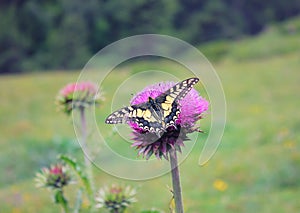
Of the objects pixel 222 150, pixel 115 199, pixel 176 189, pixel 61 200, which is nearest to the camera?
pixel 176 189

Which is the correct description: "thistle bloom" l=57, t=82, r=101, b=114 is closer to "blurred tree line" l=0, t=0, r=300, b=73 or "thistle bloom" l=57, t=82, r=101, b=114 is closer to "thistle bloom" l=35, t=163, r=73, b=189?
"thistle bloom" l=35, t=163, r=73, b=189

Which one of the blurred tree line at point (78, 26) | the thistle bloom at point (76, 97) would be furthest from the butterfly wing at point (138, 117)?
the blurred tree line at point (78, 26)

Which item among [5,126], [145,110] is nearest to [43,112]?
[5,126]

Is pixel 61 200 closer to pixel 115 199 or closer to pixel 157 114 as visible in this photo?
pixel 115 199

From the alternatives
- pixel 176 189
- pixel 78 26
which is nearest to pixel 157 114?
pixel 176 189

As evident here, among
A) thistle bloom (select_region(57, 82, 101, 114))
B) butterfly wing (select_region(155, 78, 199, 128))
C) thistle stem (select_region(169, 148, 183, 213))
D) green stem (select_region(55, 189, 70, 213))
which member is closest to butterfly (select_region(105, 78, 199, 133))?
butterfly wing (select_region(155, 78, 199, 128))

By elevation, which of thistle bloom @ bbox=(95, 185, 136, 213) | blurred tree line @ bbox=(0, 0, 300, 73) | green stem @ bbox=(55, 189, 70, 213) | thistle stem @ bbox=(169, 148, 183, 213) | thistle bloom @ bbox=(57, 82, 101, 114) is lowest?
thistle stem @ bbox=(169, 148, 183, 213)

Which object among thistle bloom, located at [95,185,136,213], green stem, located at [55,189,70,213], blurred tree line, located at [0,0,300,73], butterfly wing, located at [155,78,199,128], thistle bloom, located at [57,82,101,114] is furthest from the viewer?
blurred tree line, located at [0,0,300,73]

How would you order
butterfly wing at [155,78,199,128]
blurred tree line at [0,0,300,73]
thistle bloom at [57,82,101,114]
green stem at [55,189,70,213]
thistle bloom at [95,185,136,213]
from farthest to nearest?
blurred tree line at [0,0,300,73] → thistle bloom at [57,82,101,114] → green stem at [55,189,70,213] → thistle bloom at [95,185,136,213] → butterfly wing at [155,78,199,128]

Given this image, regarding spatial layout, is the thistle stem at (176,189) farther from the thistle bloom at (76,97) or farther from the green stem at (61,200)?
the thistle bloom at (76,97)
